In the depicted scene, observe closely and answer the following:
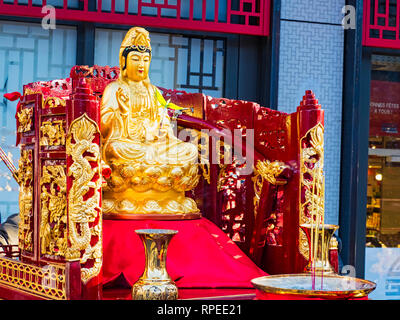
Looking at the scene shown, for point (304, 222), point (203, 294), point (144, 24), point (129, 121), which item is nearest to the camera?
point (203, 294)

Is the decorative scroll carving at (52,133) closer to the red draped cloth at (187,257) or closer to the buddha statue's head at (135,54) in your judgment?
the red draped cloth at (187,257)

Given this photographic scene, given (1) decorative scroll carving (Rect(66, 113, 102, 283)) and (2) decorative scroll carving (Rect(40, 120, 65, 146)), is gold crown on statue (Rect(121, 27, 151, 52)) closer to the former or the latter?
(2) decorative scroll carving (Rect(40, 120, 65, 146))

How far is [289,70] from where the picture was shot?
457cm

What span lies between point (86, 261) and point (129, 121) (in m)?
1.17

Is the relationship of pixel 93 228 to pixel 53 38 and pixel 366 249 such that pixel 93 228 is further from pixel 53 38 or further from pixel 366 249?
pixel 366 249

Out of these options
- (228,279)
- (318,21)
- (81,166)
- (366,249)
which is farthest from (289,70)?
(81,166)

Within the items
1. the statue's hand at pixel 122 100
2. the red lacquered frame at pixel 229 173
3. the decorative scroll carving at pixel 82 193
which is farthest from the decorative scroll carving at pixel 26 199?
the statue's hand at pixel 122 100

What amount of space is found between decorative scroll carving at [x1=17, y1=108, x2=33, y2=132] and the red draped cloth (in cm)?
66

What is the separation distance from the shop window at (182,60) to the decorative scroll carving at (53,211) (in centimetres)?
200

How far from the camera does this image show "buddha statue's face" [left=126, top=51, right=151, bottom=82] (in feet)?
11.7

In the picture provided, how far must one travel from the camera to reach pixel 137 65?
3.58m

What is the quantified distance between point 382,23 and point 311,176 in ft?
7.16

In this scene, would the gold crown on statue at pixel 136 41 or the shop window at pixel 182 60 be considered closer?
the gold crown on statue at pixel 136 41

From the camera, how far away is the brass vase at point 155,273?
7.78 feet
